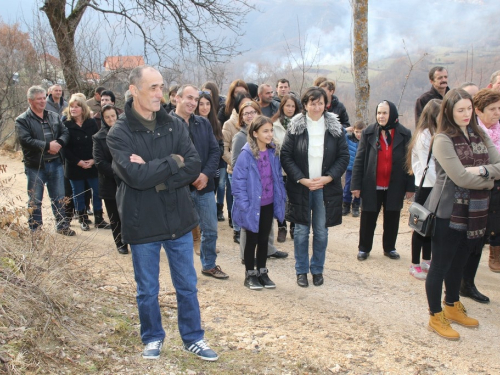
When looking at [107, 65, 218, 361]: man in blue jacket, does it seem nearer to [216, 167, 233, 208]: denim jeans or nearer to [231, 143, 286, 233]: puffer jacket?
[231, 143, 286, 233]: puffer jacket

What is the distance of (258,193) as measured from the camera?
198 inches

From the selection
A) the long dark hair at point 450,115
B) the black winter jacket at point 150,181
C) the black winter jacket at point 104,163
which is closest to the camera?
the black winter jacket at point 150,181

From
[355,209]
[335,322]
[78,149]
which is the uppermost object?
[78,149]

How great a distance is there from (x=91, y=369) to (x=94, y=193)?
4.58 meters

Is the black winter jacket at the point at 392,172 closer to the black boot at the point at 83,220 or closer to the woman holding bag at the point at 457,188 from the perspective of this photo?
the woman holding bag at the point at 457,188

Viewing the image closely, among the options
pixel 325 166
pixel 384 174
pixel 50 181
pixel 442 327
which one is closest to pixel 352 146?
pixel 384 174

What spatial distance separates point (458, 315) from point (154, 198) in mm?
3052

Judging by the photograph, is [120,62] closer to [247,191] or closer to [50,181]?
[50,181]

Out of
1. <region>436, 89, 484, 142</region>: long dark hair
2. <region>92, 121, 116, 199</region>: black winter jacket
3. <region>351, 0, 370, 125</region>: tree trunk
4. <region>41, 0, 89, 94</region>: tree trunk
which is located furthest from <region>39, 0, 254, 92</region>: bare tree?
<region>436, 89, 484, 142</region>: long dark hair

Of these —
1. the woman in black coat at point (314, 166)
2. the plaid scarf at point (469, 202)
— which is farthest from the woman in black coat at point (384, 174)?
the plaid scarf at point (469, 202)

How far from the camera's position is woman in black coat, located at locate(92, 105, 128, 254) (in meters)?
6.33

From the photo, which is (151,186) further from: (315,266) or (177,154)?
(315,266)

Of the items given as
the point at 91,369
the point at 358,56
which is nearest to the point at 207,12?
the point at 358,56

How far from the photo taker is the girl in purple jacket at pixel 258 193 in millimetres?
A: 5055
